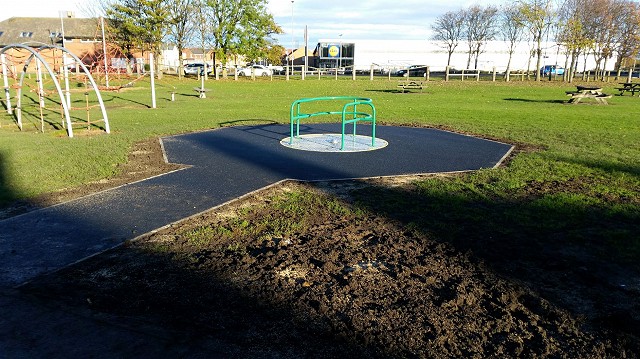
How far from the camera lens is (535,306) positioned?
11.5 feet

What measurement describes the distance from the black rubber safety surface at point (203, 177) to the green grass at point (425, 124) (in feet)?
3.04

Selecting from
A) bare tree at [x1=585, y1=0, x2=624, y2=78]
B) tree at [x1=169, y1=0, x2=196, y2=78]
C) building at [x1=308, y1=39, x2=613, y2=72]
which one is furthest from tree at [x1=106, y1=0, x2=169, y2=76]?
bare tree at [x1=585, y1=0, x2=624, y2=78]

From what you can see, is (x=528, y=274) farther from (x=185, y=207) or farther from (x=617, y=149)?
(x=617, y=149)

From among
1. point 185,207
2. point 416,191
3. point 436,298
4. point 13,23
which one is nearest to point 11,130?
point 185,207

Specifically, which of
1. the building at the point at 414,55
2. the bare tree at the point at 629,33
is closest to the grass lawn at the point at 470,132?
the bare tree at the point at 629,33

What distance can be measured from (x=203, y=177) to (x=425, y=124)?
8.01 m

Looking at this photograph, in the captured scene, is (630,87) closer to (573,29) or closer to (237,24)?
(573,29)

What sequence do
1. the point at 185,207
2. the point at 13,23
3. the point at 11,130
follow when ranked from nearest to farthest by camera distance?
the point at 185,207, the point at 11,130, the point at 13,23

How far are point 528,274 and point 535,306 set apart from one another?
1.80ft

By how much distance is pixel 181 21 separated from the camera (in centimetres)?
4081

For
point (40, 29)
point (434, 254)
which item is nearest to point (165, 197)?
point (434, 254)

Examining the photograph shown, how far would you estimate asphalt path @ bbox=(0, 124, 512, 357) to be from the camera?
321 cm

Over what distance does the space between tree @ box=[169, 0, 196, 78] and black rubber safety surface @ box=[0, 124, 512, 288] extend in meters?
31.6

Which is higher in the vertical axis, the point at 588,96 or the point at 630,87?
the point at 630,87
